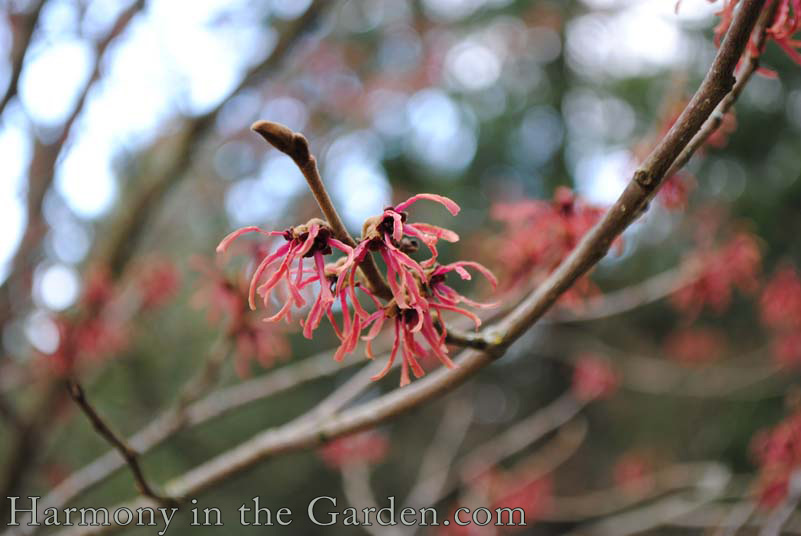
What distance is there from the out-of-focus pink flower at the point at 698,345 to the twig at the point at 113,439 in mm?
4652

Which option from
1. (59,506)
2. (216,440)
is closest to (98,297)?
(59,506)

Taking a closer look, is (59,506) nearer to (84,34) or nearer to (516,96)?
(84,34)

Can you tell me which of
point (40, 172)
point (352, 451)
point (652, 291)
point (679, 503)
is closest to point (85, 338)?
point (40, 172)

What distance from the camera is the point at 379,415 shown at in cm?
112

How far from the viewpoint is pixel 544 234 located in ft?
4.52

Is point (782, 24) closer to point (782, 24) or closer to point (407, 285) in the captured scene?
point (782, 24)

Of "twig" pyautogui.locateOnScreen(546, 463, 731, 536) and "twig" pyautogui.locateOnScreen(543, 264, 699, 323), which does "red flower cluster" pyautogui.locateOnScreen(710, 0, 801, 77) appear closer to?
"twig" pyautogui.locateOnScreen(543, 264, 699, 323)

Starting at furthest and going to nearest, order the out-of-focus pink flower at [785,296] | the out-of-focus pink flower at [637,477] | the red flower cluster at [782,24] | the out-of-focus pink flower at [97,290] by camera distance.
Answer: the out-of-focus pink flower at [637,477] → the out-of-focus pink flower at [785,296] → the out-of-focus pink flower at [97,290] → the red flower cluster at [782,24]

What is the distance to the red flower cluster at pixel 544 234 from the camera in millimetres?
1229

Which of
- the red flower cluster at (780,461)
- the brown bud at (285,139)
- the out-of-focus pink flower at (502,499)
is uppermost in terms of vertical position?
the brown bud at (285,139)

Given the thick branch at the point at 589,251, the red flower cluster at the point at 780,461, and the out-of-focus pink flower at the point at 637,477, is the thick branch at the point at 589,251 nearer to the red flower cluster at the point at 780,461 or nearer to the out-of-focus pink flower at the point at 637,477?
the red flower cluster at the point at 780,461

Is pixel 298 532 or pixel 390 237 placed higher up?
pixel 390 237

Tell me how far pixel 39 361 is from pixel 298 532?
3.56m

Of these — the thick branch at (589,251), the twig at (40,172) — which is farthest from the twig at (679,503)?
the twig at (40,172)
